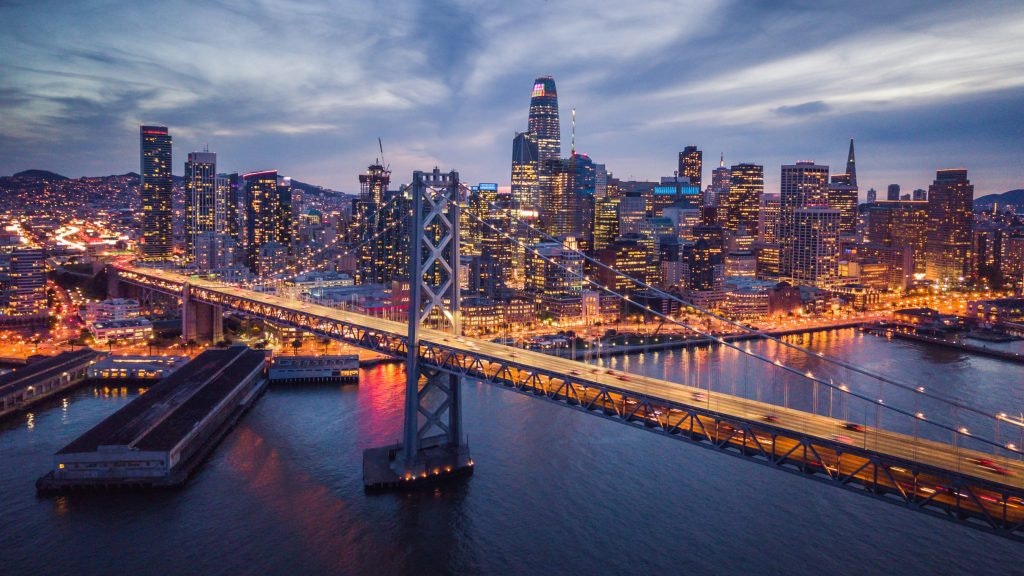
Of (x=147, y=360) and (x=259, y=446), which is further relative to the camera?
(x=147, y=360)

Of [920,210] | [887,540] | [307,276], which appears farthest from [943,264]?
[887,540]

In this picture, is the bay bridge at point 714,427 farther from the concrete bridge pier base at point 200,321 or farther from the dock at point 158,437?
the concrete bridge pier base at point 200,321

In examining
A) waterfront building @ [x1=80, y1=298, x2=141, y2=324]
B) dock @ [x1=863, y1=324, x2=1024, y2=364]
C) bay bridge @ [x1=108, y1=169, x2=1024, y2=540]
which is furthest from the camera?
waterfront building @ [x1=80, y1=298, x2=141, y2=324]

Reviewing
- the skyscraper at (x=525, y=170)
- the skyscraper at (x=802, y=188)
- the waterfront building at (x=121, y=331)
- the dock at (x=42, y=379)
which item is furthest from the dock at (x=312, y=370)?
the skyscraper at (x=802, y=188)

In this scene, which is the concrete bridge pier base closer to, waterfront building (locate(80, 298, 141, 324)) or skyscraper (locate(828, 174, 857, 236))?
waterfront building (locate(80, 298, 141, 324))

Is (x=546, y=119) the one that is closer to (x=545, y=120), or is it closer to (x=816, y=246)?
(x=545, y=120)

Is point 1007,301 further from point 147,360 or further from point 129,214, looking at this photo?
point 129,214

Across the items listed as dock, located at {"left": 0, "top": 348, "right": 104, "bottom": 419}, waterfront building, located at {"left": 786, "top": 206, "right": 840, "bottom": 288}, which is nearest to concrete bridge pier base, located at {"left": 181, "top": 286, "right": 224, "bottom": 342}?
dock, located at {"left": 0, "top": 348, "right": 104, "bottom": 419}
